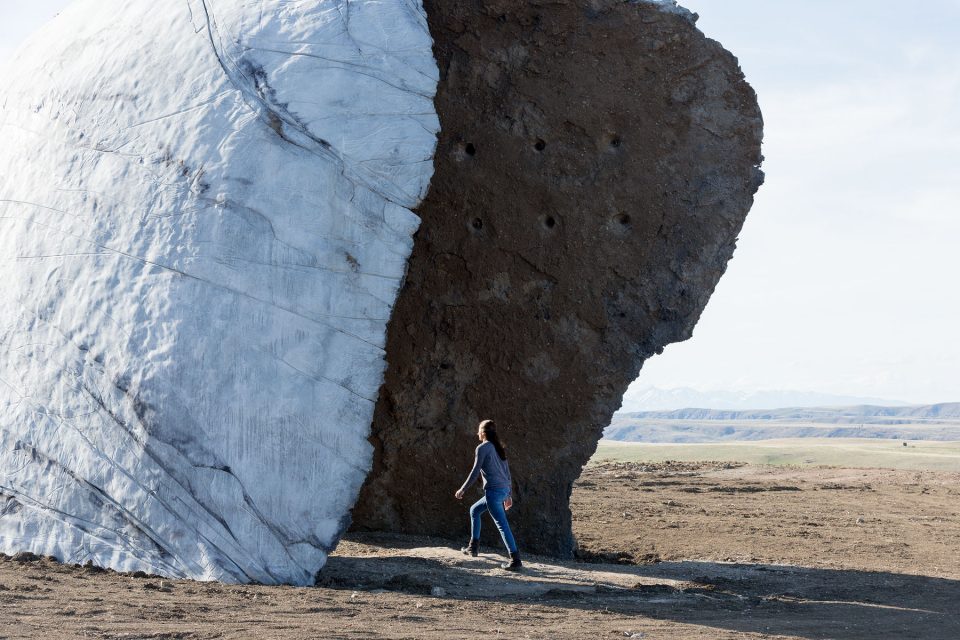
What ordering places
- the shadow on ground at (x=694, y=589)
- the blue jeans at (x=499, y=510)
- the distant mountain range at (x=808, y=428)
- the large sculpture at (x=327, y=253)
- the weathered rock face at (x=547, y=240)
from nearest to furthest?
1. the shadow on ground at (x=694, y=589)
2. the large sculpture at (x=327, y=253)
3. the blue jeans at (x=499, y=510)
4. the weathered rock face at (x=547, y=240)
5. the distant mountain range at (x=808, y=428)

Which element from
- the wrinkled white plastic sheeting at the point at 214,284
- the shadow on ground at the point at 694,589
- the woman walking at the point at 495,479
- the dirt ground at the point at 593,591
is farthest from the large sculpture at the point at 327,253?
the woman walking at the point at 495,479

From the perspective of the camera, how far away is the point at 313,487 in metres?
5.52

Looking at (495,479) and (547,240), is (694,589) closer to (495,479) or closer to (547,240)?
(495,479)

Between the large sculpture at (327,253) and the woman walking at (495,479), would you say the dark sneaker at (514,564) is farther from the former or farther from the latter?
the large sculpture at (327,253)

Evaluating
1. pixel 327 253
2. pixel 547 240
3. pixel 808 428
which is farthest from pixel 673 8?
pixel 808 428

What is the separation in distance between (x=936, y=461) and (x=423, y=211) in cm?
2388

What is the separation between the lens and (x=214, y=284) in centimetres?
573

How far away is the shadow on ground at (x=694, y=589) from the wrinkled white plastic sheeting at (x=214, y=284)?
2.76 feet

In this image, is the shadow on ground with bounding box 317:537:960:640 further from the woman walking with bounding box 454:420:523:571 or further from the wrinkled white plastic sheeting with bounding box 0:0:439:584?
the wrinkled white plastic sheeting with bounding box 0:0:439:584

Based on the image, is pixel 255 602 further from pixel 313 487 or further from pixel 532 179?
pixel 532 179

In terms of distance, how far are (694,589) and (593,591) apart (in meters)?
0.79

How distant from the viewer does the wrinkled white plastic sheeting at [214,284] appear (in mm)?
5520

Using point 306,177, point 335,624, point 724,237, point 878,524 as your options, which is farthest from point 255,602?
point 878,524

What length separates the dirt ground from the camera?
455 centimetres
